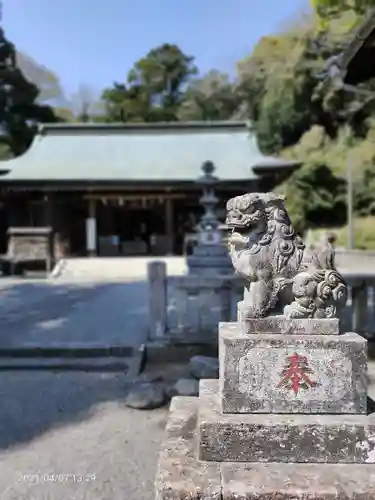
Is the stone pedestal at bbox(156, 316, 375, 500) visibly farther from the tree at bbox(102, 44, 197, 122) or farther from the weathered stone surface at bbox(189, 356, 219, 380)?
the tree at bbox(102, 44, 197, 122)

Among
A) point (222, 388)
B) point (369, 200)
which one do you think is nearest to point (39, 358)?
point (222, 388)

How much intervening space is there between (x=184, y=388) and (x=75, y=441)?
3.79ft

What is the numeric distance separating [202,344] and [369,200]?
57.4ft

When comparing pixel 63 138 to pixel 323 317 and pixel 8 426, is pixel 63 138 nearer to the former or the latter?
pixel 8 426

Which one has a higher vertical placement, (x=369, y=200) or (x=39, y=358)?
(x=369, y=200)

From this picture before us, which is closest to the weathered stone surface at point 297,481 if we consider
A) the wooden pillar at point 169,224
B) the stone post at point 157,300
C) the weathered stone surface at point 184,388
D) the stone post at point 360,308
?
the weathered stone surface at point 184,388

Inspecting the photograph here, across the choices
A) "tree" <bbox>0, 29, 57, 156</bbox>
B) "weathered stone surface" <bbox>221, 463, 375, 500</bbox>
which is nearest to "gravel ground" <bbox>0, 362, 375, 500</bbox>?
"weathered stone surface" <bbox>221, 463, 375, 500</bbox>

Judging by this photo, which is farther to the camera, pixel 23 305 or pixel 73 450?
pixel 23 305

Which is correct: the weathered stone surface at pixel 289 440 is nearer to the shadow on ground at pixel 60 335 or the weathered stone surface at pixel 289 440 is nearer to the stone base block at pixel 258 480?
the stone base block at pixel 258 480

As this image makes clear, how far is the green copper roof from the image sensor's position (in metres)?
19.8

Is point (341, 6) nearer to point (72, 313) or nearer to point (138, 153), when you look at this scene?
point (138, 153)

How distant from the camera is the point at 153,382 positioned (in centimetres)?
499

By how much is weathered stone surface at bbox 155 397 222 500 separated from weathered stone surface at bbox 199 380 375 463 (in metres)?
0.08
